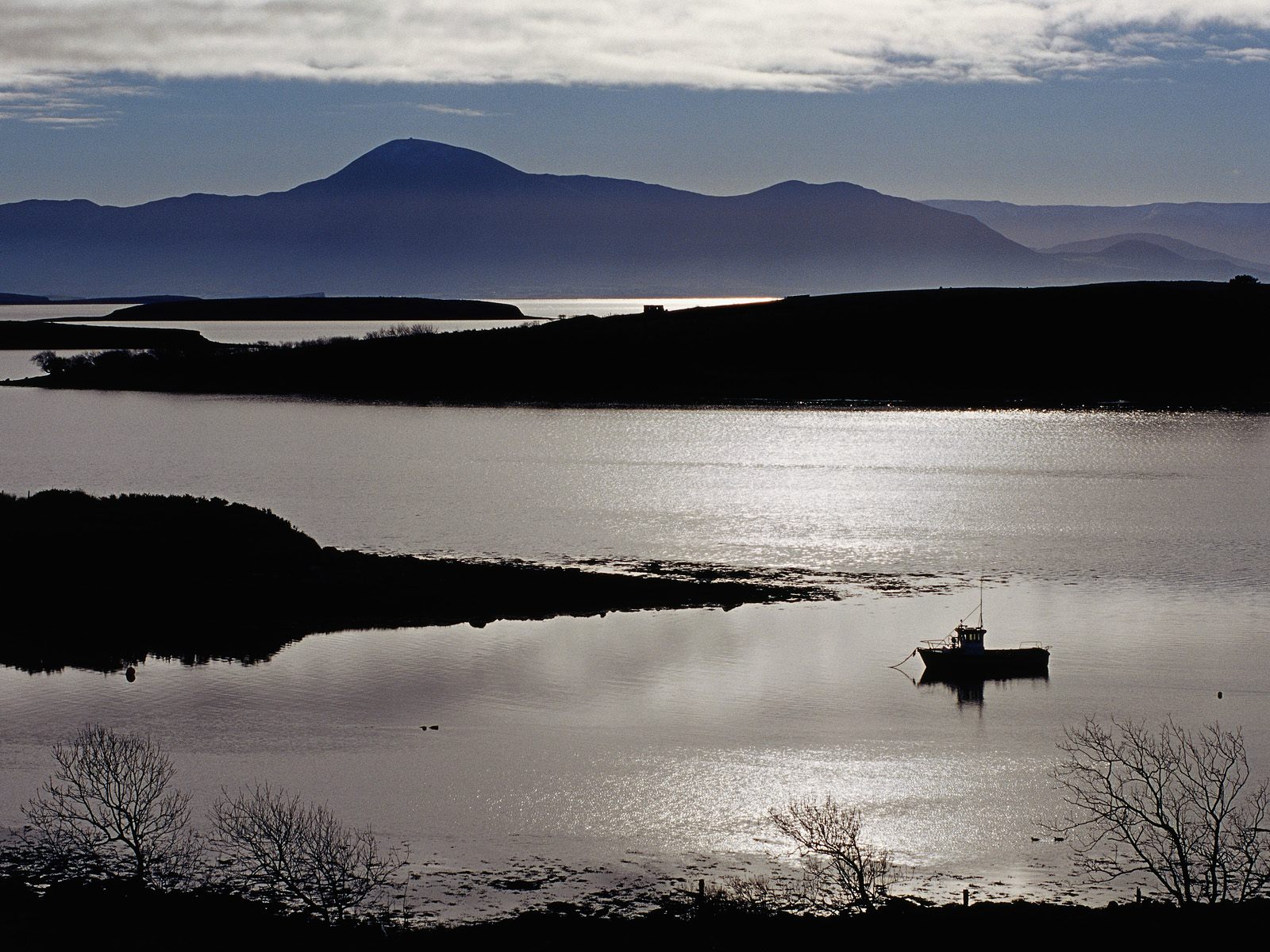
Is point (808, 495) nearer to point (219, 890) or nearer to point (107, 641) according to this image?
point (107, 641)

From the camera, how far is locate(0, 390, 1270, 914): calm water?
3262 cm

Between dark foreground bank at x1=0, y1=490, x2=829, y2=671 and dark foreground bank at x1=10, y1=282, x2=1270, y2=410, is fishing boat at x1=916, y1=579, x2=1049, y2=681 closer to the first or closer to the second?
dark foreground bank at x1=0, y1=490, x2=829, y2=671

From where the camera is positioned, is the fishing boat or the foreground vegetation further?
the fishing boat

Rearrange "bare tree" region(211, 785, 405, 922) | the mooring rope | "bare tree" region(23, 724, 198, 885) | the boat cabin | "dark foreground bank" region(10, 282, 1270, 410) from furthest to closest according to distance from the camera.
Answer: "dark foreground bank" region(10, 282, 1270, 410)
the mooring rope
the boat cabin
"bare tree" region(23, 724, 198, 885)
"bare tree" region(211, 785, 405, 922)

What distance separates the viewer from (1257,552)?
65.8m

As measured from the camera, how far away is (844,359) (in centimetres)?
16988

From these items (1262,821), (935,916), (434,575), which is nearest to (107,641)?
(434,575)

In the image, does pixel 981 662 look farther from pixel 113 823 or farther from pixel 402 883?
pixel 113 823

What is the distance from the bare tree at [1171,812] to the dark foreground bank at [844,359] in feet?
399

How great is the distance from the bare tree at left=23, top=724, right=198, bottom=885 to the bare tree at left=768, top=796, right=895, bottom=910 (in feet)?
39.8

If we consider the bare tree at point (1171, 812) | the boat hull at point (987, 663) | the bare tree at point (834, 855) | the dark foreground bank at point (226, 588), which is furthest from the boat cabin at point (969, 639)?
the bare tree at point (834, 855)

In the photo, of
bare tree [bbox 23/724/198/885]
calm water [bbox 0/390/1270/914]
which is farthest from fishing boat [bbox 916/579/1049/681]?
bare tree [bbox 23/724/198/885]

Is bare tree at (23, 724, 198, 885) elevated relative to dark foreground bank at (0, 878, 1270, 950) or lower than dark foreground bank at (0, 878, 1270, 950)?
elevated

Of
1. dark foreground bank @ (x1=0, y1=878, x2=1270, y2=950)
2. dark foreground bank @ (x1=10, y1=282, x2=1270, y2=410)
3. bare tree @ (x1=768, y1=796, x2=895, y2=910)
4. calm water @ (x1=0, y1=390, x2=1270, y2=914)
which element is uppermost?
dark foreground bank @ (x1=10, y1=282, x2=1270, y2=410)
